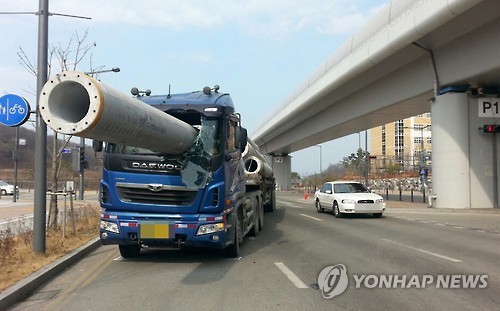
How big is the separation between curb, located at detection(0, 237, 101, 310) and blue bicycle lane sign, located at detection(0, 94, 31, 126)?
9.10ft

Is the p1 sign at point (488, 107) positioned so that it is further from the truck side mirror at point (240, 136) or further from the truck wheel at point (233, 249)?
the truck wheel at point (233, 249)

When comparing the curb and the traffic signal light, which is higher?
the traffic signal light

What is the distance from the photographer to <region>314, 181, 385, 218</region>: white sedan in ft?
62.2

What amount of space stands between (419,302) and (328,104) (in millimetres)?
30921

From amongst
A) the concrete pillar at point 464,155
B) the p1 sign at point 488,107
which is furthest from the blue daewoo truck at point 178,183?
the p1 sign at point 488,107

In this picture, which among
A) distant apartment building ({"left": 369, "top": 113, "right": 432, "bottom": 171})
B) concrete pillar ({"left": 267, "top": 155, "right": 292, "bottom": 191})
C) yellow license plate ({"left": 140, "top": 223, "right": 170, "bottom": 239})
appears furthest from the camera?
distant apartment building ({"left": 369, "top": 113, "right": 432, "bottom": 171})

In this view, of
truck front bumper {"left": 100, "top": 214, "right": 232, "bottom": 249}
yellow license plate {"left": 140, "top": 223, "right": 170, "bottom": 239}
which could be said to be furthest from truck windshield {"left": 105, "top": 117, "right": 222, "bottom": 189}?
yellow license plate {"left": 140, "top": 223, "right": 170, "bottom": 239}

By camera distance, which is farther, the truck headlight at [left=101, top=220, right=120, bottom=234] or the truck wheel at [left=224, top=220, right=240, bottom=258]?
the truck wheel at [left=224, top=220, right=240, bottom=258]

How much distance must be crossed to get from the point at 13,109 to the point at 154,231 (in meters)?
3.64

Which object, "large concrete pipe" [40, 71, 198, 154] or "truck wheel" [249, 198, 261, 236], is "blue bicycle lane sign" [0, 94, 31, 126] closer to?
"large concrete pipe" [40, 71, 198, 154]

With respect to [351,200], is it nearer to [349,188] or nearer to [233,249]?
[349,188]

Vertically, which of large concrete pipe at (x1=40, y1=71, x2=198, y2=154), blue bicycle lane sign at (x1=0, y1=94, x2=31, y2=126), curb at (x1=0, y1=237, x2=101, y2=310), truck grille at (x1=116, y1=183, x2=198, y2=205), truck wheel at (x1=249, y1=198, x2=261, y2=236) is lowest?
curb at (x1=0, y1=237, x2=101, y2=310)

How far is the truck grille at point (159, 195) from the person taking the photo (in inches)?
328

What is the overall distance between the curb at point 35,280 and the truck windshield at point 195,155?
2.21 m
